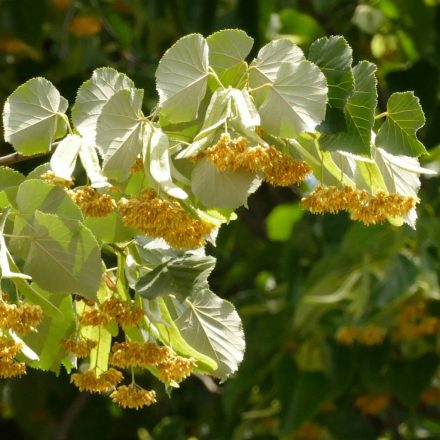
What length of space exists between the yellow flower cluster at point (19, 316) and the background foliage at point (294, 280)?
1.44 metres

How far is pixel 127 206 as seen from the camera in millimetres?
1096

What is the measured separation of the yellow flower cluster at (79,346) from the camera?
3.94 ft

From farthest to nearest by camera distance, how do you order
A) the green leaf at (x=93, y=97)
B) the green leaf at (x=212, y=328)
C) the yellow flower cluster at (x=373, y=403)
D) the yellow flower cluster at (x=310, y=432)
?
the yellow flower cluster at (x=310, y=432)
the yellow flower cluster at (x=373, y=403)
the green leaf at (x=212, y=328)
the green leaf at (x=93, y=97)

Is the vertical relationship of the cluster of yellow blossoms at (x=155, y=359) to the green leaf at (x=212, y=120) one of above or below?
below

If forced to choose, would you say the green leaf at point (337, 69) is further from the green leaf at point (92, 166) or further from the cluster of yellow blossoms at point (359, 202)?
the green leaf at point (92, 166)

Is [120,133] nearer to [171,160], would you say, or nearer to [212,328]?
[171,160]

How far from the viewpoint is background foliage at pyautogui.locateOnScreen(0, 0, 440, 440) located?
8.83ft

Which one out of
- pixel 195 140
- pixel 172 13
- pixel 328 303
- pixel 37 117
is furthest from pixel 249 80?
pixel 172 13

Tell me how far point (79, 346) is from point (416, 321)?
5.49 ft

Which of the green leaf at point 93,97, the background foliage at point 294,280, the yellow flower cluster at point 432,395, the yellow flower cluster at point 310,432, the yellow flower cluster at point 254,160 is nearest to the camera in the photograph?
the yellow flower cluster at point 254,160

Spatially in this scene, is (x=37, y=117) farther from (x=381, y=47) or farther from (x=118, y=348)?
(x=381, y=47)

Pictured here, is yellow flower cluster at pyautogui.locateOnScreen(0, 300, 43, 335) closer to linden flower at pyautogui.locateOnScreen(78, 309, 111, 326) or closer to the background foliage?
linden flower at pyautogui.locateOnScreen(78, 309, 111, 326)

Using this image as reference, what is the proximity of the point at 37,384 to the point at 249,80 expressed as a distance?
2304 mm

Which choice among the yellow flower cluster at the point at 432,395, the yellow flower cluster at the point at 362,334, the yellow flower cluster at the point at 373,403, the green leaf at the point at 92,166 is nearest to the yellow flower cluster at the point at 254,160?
the green leaf at the point at 92,166
